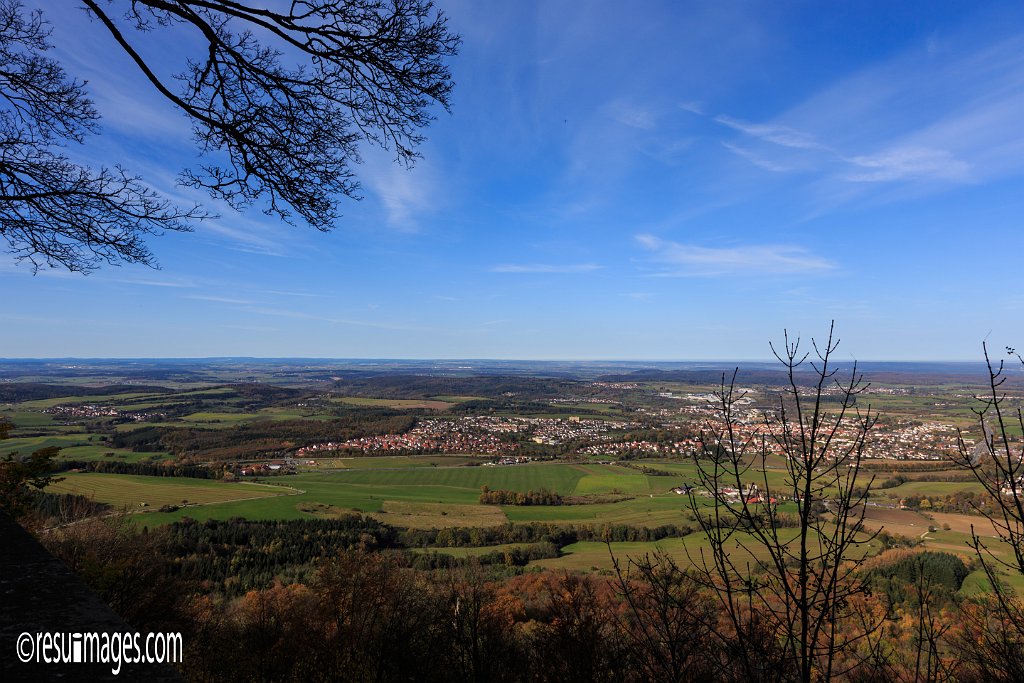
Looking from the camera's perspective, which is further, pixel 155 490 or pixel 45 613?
pixel 155 490

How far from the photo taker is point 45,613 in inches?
51.6

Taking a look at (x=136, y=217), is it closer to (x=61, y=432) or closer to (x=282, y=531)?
(x=282, y=531)

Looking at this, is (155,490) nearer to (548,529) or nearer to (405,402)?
(548,529)

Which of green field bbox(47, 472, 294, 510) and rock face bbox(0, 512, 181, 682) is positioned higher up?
rock face bbox(0, 512, 181, 682)

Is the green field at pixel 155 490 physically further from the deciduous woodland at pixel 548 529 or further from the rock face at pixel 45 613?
the rock face at pixel 45 613

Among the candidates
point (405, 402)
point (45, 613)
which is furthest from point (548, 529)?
point (405, 402)

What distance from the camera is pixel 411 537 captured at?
91.9 ft

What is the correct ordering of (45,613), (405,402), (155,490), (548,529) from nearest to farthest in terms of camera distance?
1. (45,613)
2. (548,529)
3. (155,490)
4. (405,402)

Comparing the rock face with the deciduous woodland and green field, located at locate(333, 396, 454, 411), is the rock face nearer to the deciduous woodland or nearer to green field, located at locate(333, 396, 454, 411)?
the deciduous woodland

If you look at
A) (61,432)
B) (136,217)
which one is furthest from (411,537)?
(61,432)

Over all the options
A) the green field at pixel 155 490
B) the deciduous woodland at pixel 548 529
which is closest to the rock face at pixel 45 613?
the deciduous woodland at pixel 548 529

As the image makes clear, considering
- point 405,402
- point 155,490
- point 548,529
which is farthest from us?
point 405,402

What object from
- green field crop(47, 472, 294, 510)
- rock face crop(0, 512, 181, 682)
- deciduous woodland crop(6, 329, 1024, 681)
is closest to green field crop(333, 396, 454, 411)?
deciduous woodland crop(6, 329, 1024, 681)

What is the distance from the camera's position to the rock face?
1135 millimetres
